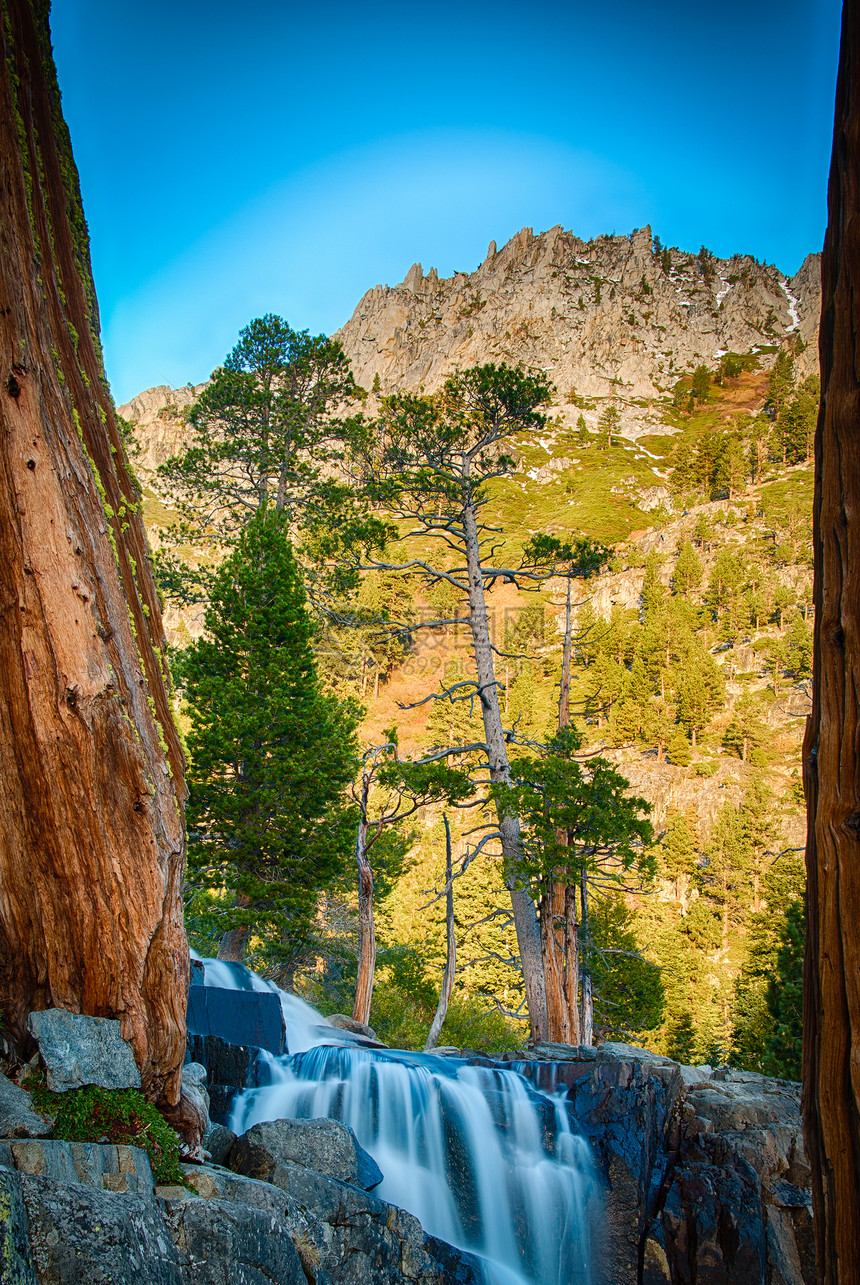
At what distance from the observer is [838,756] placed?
6.25 feet

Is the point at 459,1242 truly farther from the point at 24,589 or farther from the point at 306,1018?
the point at 24,589

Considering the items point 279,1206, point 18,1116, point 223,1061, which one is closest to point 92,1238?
point 18,1116

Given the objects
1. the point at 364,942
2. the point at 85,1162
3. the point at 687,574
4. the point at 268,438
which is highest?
the point at 687,574

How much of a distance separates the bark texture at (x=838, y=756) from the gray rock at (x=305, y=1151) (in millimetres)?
5351

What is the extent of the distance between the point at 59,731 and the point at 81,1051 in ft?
7.46

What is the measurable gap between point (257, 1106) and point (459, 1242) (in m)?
2.74

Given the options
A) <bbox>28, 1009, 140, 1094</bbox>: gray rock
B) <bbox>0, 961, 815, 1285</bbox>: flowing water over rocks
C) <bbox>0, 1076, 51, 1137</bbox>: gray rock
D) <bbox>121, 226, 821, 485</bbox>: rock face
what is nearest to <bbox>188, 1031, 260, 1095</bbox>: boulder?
<bbox>0, 961, 815, 1285</bbox>: flowing water over rocks

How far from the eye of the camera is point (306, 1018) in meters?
13.1

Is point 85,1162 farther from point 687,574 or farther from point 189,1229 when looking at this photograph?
point 687,574

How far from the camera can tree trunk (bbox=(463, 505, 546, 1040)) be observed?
44.6 ft

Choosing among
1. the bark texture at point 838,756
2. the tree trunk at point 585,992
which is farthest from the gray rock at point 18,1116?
the tree trunk at point 585,992

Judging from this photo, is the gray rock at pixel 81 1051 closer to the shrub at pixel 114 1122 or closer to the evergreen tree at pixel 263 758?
the shrub at pixel 114 1122

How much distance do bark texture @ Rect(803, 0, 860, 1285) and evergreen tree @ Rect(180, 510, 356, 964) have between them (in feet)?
50.0

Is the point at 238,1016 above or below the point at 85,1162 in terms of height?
below
